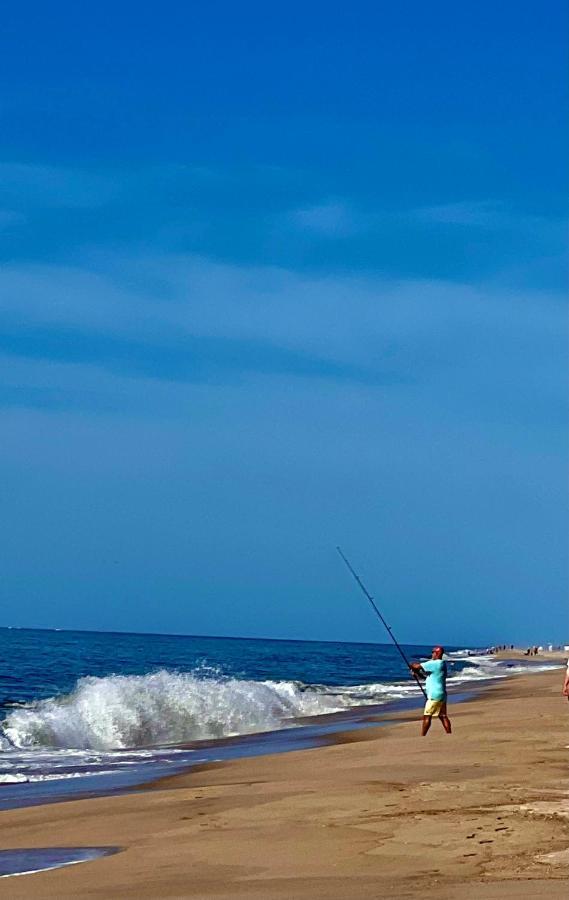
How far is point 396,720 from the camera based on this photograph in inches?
982

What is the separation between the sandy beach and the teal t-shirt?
2.71m

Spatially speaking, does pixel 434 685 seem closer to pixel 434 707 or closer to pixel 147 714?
pixel 434 707

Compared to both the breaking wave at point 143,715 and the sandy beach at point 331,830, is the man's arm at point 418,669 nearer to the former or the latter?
the sandy beach at point 331,830

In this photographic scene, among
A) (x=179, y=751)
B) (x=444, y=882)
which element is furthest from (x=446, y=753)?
(x=444, y=882)

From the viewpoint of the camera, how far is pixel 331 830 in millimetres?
9117

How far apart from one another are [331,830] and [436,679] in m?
9.22

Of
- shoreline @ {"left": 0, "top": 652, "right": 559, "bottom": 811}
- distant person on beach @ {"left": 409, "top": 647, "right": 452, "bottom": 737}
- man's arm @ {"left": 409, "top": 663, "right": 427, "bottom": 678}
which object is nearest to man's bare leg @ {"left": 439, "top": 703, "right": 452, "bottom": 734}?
distant person on beach @ {"left": 409, "top": 647, "right": 452, "bottom": 737}

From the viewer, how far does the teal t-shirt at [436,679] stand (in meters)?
18.1

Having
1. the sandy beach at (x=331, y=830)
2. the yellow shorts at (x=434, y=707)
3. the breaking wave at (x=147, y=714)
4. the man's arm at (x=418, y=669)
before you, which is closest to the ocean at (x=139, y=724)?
the breaking wave at (x=147, y=714)

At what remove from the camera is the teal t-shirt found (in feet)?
59.3

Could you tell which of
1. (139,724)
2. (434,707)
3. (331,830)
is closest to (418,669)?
(434,707)

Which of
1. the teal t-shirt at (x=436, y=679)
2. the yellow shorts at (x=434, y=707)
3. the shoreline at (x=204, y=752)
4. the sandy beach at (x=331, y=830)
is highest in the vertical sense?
the teal t-shirt at (x=436, y=679)

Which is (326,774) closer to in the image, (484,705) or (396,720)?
(396,720)

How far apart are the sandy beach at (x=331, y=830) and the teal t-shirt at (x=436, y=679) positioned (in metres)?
2.71
